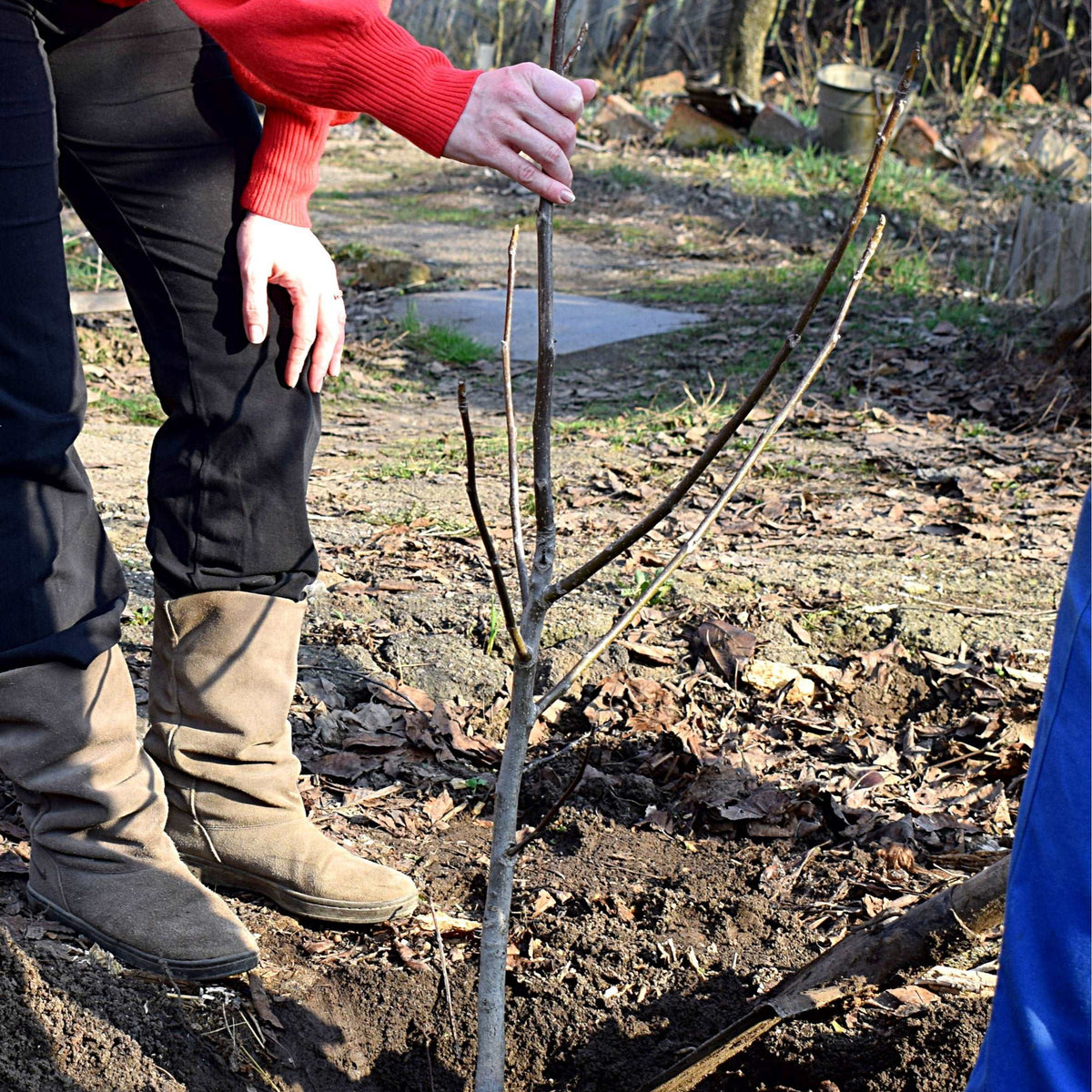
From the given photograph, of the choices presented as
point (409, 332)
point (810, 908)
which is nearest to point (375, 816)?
point (810, 908)

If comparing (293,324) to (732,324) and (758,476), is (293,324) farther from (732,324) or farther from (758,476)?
(732,324)

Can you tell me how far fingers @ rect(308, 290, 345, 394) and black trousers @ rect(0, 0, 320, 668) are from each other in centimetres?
4

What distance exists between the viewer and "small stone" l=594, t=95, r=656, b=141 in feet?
40.4

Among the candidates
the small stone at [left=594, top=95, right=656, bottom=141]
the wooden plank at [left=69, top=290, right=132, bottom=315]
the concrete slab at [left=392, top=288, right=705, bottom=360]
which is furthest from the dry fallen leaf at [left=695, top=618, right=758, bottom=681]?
the small stone at [left=594, top=95, right=656, bottom=141]

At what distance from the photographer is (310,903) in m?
1.99

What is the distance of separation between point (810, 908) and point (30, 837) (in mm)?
1381

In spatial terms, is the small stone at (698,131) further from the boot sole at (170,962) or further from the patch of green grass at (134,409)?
the boot sole at (170,962)

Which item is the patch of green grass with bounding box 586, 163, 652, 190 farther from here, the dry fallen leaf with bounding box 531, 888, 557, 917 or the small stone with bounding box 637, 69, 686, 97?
the dry fallen leaf with bounding box 531, 888, 557, 917

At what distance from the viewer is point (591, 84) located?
137 cm

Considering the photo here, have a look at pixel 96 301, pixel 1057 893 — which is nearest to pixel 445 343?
pixel 96 301

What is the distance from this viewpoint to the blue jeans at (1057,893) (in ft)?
3.19

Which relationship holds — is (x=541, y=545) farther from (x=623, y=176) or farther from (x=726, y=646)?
(x=623, y=176)

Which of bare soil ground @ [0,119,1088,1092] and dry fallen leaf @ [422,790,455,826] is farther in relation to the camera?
dry fallen leaf @ [422,790,455,826]

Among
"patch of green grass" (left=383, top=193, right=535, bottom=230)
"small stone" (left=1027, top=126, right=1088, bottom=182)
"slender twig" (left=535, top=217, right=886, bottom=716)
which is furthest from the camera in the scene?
"small stone" (left=1027, top=126, right=1088, bottom=182)
